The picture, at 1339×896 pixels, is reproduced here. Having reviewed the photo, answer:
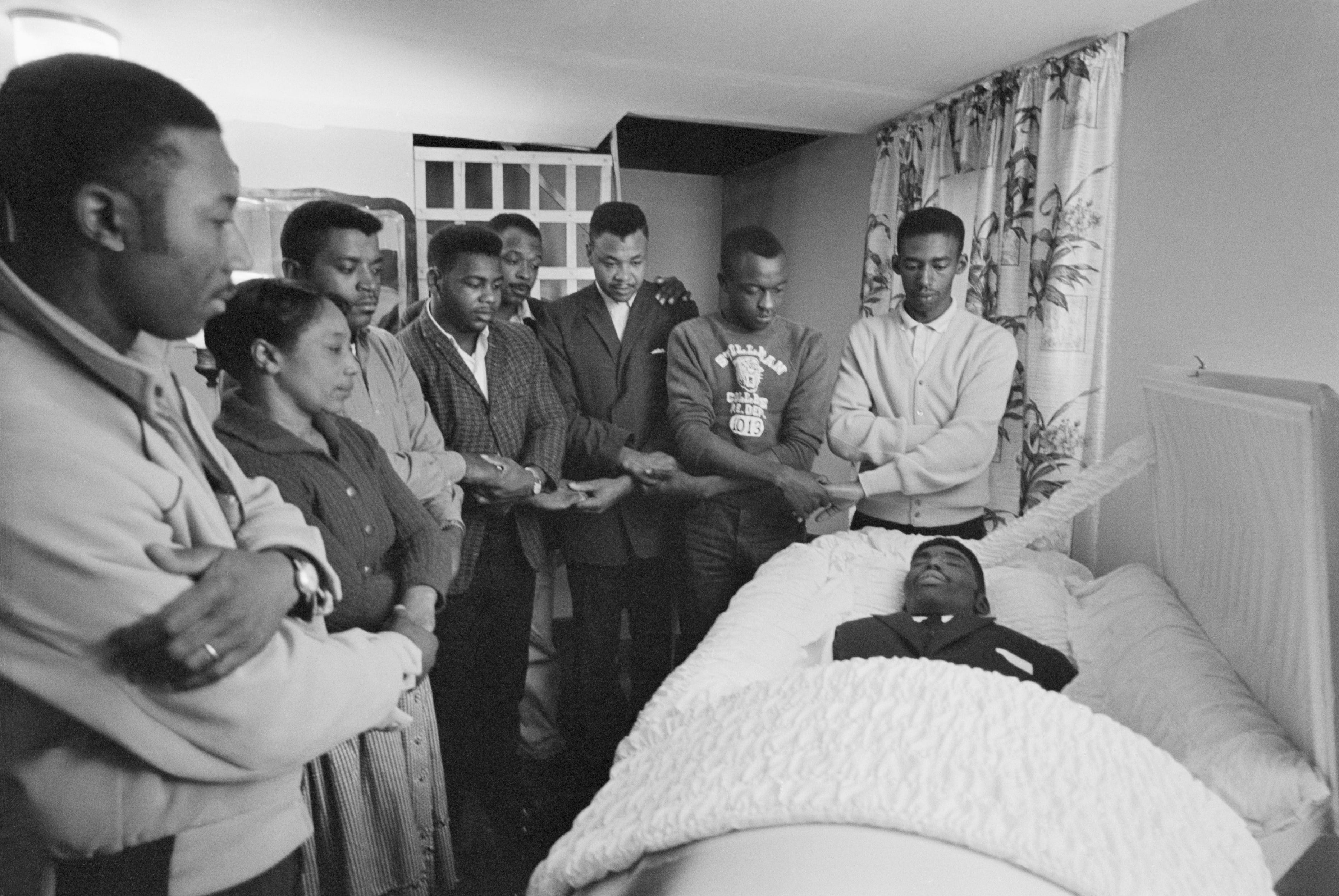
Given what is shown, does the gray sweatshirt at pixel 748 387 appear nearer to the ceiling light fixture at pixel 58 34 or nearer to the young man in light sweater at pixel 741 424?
the young man in light sweater at pixel 741 424

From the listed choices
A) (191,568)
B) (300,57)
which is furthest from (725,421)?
(191,568)

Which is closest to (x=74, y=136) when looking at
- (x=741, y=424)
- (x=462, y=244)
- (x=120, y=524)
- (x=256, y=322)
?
(x=120, y=524)

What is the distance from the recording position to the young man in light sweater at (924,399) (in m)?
1.92

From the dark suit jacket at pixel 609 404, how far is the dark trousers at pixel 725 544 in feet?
0.36

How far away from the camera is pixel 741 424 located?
6.55 ft

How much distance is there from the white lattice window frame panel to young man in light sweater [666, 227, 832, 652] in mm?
840

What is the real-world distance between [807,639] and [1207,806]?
2.52ft

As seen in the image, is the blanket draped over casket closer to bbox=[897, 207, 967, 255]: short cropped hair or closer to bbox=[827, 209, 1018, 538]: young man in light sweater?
bbox=[827, 209, 1018, 538]: young man in light sweater

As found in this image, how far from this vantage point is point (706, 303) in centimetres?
430

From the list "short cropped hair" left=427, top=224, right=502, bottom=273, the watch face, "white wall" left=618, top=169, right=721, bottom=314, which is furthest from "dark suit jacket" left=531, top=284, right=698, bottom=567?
"white wall" left=618, top=169, right=721, bottom=314

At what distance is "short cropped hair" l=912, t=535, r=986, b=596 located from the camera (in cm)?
176

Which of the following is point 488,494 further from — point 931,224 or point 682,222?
point 682,222

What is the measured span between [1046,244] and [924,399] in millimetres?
734

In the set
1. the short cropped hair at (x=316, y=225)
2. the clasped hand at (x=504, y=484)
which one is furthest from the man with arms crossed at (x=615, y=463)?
the short cropped hair at (x=316, y=225)
